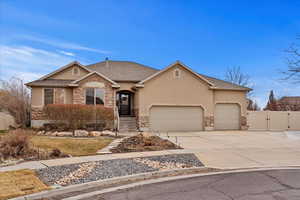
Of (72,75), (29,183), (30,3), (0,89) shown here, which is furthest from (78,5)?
(0,89)

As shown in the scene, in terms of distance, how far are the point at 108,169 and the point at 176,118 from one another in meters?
13.9

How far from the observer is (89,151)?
1054 cm

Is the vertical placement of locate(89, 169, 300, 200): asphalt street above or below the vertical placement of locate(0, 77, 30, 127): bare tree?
below

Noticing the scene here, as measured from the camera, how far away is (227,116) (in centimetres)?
2244

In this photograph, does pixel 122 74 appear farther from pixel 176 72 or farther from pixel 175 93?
pixel 175 93

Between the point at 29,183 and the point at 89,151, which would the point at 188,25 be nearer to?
the point at 89,151

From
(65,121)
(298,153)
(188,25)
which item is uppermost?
(188,25)

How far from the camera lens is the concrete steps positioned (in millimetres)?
20016

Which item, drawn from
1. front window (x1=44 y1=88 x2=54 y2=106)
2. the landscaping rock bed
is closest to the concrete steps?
front window (x1=44 y1=88 x2=54 y2=106)

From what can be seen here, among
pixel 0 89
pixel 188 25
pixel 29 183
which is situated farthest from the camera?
pixel 0 89

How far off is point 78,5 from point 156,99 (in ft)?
31.8

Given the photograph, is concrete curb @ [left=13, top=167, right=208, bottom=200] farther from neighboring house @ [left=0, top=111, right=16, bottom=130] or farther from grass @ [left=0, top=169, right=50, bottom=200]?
neighboring house @ [left=0, top=111, right=16, bottom=130]

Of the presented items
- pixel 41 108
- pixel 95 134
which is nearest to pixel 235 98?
pixel 95 134

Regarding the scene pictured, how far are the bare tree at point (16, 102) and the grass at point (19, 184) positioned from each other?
14.1 m
